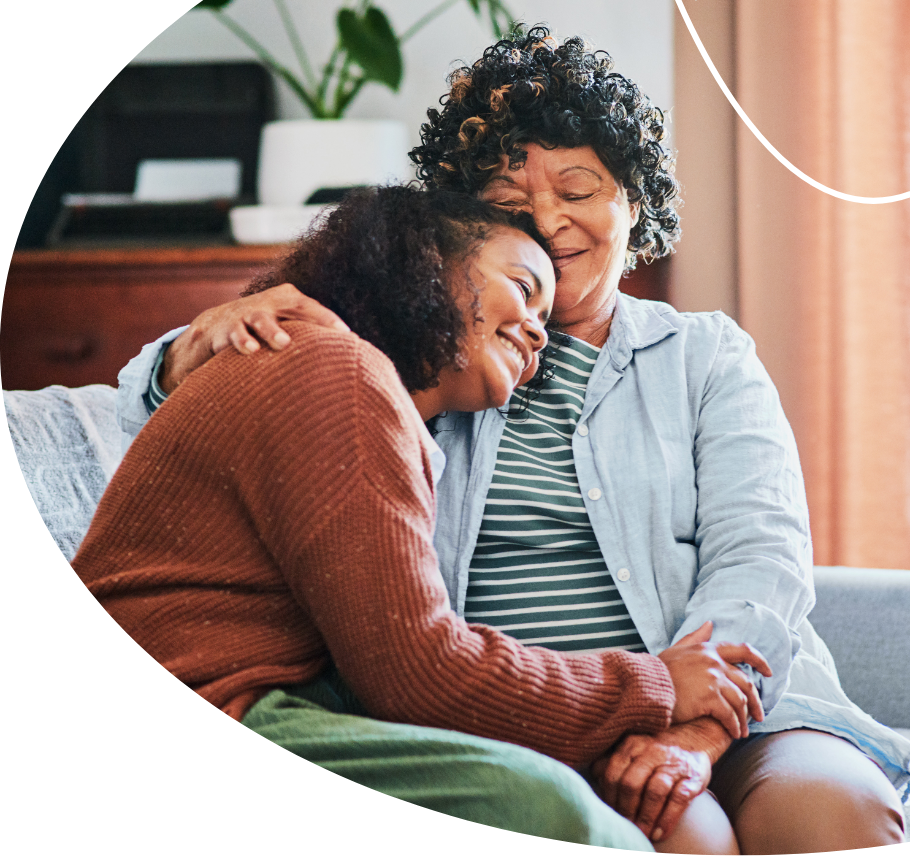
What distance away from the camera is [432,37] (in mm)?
627

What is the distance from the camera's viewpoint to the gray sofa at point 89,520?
691mm

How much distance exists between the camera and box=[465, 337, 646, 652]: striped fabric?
603 millimetres

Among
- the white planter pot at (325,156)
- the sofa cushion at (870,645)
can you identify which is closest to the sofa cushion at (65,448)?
the white planter pot at (325,156)

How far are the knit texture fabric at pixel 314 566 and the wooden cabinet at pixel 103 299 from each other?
0.61 ft

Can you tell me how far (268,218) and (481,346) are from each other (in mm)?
227

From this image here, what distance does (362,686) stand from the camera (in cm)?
49

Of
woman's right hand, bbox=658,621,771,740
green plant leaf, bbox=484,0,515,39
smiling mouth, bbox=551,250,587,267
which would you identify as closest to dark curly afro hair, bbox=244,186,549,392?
smiling mouth, bbox=551,250,587,267

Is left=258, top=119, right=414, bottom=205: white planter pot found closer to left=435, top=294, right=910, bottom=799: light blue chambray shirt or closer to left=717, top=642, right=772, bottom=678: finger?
left=435, top=294, right=910, bottom=799: light blue chambray shirt

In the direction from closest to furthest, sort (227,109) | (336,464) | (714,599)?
1. (336,464)
2. (714,599)
3. (227,109)

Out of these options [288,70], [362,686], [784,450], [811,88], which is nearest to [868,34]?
[811,88]

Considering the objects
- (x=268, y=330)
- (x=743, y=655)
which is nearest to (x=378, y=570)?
(x=268, y=330)

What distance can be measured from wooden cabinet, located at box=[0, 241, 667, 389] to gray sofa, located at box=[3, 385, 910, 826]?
27mm

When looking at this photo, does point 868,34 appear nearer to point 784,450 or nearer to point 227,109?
point 784,450

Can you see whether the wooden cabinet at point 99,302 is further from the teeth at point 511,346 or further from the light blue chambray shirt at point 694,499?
the teeth at point 511,346
